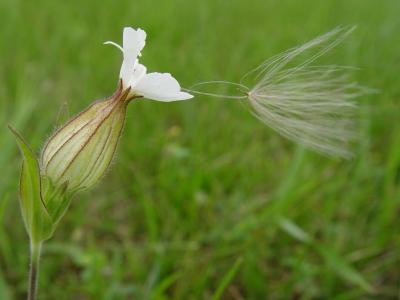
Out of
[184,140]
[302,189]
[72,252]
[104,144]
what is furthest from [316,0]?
[104,144]

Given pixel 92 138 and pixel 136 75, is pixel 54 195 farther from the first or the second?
pixel 136 75

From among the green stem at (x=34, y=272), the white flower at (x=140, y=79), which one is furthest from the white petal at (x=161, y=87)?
the green stem at (x=34, y=272)

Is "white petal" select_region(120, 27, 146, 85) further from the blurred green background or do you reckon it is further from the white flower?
the blurred green background

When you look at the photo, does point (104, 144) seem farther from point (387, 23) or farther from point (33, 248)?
point (387, 23)

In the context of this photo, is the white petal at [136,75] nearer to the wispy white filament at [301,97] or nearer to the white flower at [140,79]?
the white flower at [140,79]

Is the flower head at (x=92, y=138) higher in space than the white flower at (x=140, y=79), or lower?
lower

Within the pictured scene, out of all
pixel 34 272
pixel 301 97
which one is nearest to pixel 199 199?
pixel 301 97
